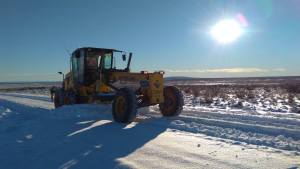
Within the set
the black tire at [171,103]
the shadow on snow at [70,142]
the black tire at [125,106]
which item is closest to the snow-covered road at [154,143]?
the shadow on snow at [70,142]

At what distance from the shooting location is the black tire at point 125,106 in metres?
11.9

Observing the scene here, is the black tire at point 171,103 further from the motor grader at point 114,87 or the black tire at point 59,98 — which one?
the black tire at point 59,98

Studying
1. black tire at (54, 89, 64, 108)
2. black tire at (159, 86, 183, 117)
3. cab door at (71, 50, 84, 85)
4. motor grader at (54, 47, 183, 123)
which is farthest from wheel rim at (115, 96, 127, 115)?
black tire at (54, 89, 64, 108)

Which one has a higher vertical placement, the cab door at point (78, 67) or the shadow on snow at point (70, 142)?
the cab door at point (78, 67)

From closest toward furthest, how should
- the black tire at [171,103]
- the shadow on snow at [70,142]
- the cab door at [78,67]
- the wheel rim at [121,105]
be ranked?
1. the shadow on snow at [70,142]
2. the wheel rim at [121,105]
3. the black tire at [171,103]
4. the cab door at [78,67]

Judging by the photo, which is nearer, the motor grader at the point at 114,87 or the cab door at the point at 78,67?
the motor grader at the point at 114,87

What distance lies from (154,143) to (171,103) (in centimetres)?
553

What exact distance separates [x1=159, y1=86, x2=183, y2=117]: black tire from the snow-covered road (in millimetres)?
1132

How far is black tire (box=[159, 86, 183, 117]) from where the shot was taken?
1364 cm

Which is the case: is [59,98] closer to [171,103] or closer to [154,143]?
[171,103]

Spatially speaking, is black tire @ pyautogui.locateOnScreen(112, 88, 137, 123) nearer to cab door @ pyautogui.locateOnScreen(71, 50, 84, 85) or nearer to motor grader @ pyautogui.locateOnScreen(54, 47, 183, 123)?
motor grader @ pyautogui.locateOnScreen(54, 47, 183, 123)

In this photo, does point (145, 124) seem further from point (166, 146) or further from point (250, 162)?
point (250, 162)

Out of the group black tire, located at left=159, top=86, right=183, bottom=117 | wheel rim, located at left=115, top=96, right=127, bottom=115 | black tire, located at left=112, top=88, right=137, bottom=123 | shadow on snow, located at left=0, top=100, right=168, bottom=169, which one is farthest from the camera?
black tire, located at left=159, top=86, right=183, bottom=117

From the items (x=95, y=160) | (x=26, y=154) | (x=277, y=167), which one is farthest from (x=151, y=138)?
(x=277, y=167)
